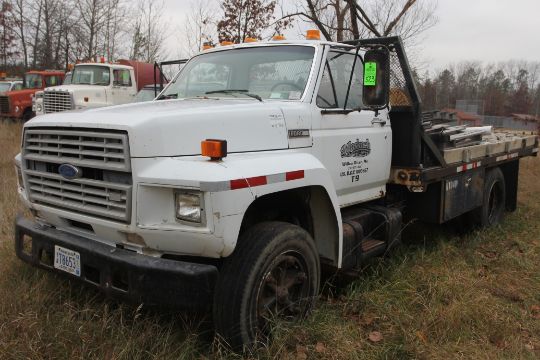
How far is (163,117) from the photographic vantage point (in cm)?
294

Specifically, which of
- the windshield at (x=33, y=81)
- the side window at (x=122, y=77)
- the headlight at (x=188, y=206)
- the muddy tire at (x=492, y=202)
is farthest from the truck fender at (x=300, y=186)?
the windshield at (x=33, y=81)

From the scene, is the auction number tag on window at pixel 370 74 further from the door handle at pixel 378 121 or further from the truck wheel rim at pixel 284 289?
the truck wheel rim at pixel 284 289

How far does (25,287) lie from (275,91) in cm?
236

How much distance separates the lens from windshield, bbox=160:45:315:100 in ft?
12.9

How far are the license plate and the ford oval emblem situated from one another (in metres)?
0.46

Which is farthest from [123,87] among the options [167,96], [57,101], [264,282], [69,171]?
[264,282]

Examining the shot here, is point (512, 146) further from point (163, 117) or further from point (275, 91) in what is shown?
point (163, 117)

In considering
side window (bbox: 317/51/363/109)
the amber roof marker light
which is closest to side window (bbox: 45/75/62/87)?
the amber roof marker light

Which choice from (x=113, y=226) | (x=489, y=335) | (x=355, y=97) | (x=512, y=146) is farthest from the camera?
(x=512, y=146)

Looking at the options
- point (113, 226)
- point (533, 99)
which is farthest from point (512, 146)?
point (533, 99)

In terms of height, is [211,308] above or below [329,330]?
above

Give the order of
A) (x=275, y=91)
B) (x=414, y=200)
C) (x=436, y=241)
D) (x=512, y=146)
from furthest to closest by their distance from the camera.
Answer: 1. (x=512, y=146)
2. (x=436, y=241)
3. (x=414, y=200)
4. (x=275, y=91)

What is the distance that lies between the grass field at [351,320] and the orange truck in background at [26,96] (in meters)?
14.8

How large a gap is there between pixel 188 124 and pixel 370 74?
1515mm
